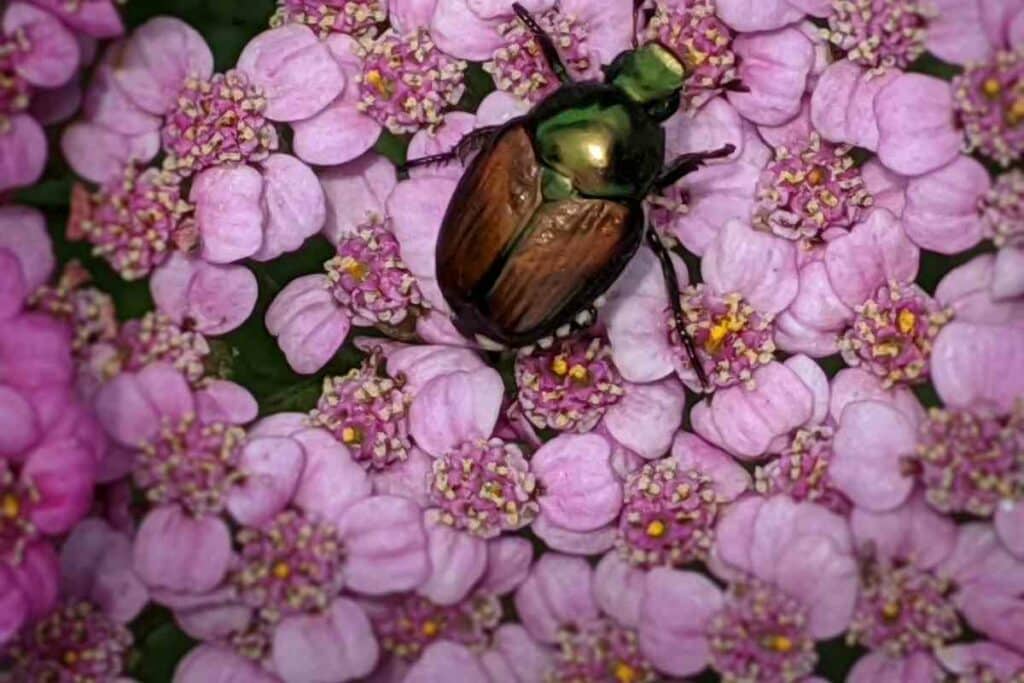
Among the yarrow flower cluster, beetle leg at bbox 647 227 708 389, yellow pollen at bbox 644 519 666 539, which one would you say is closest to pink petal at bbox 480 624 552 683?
the yarrow flower cluster

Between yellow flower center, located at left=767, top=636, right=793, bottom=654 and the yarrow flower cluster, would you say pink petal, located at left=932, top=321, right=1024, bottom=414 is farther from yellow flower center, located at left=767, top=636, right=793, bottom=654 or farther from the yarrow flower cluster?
yellow flower center, located at left=767, top=636, right=793, bottom=654

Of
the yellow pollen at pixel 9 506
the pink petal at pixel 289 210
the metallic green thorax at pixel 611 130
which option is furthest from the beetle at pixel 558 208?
the yellow pollen at pixel 9 506

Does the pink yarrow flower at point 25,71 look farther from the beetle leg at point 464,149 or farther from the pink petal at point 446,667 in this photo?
the pink petal at point 446,667

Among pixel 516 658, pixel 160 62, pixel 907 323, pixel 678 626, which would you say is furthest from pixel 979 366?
pixel 160 62

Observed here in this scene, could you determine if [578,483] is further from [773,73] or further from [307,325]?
[773,73]

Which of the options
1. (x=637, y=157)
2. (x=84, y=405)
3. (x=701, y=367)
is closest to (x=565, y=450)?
(x=701, y=367)

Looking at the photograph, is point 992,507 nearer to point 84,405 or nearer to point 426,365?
point 426,365
